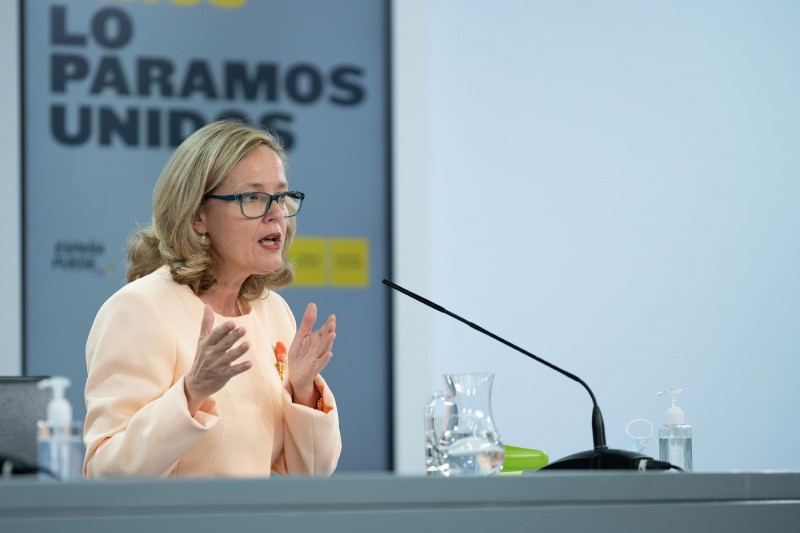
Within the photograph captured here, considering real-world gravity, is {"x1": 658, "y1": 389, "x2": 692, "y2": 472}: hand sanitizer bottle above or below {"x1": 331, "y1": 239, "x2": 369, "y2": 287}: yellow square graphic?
below

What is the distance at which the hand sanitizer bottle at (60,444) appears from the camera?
118 cm

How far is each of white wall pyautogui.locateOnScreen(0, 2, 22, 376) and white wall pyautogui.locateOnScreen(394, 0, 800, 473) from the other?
4.35 feet

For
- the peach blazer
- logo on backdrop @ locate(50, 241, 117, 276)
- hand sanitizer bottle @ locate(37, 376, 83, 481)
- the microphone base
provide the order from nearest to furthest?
1. hand sanitizer bottle @ locate(37, 376, 83, 481)
2. the microphone base
3. the peach blazer
4. logo on backdrop @ locate(50, 241, 117, 276)

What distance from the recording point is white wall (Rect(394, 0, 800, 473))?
3.72 meters

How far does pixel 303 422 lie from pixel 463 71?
2083mm

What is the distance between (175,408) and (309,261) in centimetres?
198

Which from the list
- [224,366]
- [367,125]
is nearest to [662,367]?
[367,125]

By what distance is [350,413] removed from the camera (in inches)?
145

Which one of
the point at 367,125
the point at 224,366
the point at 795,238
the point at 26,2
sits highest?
the point at 26,2

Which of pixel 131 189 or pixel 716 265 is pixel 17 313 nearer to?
pixel 131 189

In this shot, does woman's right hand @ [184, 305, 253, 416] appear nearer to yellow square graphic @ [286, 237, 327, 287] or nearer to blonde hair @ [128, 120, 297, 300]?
blonde hair @ [128, 120, 297, 300]

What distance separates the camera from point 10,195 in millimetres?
3389

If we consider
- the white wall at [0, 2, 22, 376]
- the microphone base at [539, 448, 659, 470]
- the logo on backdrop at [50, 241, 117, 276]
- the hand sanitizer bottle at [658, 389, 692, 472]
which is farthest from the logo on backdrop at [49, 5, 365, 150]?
the microphone base at [539, 448, 659, 470]

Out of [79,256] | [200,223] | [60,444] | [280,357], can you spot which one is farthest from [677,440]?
[79,256]
